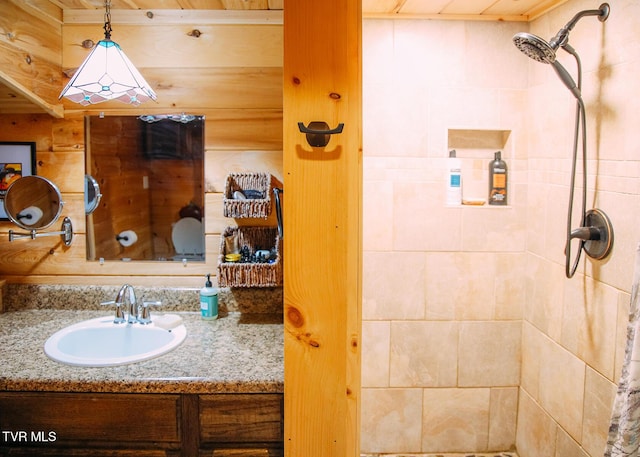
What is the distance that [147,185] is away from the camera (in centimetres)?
211

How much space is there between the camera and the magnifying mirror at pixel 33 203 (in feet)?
6.63

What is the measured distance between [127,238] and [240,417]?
99 cm

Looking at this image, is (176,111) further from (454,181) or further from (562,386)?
(562,386)

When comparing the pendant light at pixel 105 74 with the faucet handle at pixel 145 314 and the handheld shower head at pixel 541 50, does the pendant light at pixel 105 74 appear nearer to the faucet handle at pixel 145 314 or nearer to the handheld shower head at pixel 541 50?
the faucet handle at pixel 145 314

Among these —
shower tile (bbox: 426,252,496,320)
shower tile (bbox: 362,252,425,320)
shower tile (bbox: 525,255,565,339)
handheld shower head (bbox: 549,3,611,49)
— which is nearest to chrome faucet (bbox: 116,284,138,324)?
shower tile (bbox: 362,252,425,320)

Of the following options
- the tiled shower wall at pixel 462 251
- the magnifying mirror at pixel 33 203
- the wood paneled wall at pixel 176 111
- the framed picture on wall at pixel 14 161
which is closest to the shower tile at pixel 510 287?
the tiled shower wall at pixel 462 251

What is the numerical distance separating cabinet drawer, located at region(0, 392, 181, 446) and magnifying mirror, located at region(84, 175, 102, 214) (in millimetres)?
835

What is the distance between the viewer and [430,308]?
2.16m

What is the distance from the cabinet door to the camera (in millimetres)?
1519

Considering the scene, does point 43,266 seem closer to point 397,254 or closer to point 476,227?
point 397,254

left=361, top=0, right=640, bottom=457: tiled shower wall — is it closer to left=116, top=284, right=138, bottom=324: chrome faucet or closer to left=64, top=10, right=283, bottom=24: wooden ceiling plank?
left=64, top=10, right=283, bottom=24: wooden ceiling plank

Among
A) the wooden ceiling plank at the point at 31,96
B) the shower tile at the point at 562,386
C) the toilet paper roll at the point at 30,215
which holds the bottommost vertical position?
the shower tile at the point at 562,386

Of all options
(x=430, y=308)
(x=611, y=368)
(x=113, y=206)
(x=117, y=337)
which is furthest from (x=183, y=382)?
(x=611, y=368)

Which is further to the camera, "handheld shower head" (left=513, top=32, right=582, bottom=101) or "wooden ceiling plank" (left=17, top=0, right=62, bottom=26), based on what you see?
"wooden ceiling plank" (left=17, top=0, right=62, bottom=26)
